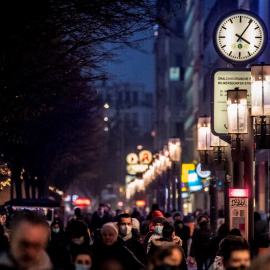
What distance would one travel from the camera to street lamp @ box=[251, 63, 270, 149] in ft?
69.5

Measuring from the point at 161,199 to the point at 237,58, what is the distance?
4050 cm

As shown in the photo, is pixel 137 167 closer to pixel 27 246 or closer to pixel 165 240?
pixel 165 240

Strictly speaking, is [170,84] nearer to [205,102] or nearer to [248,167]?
[205,102]

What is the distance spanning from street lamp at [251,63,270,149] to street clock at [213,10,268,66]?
4.03 meters

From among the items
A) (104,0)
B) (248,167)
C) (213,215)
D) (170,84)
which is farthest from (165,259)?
(170,84)

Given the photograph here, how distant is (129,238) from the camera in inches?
606

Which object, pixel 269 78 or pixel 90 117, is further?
pixel 90 117

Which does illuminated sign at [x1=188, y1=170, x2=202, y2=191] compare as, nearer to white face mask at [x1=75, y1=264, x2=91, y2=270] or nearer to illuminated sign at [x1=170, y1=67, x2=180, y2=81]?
white face mask at [x1=75, y1=264, x2=91, y2=270]

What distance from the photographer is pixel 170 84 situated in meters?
128

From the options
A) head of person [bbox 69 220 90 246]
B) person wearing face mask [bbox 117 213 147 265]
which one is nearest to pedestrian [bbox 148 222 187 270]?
person wearing face mask [bbox 117 213 147 265]

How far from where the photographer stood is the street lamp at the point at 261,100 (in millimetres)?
21188

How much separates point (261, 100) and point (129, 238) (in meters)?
6.86

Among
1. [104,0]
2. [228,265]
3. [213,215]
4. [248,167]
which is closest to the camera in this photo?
[228,265]

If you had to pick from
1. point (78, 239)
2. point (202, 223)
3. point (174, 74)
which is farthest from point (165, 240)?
point (174, 74)
